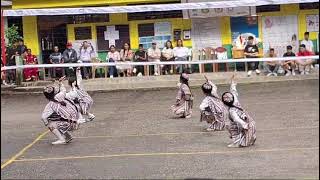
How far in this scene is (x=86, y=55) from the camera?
23688 mm

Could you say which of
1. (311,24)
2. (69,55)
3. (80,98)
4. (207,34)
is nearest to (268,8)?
(311,24)

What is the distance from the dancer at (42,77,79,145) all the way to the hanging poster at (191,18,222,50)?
42.8 feet

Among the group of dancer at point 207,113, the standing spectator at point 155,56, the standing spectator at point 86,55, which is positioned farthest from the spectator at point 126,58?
the group of dancer at point 207,113

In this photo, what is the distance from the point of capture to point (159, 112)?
51.5 ft

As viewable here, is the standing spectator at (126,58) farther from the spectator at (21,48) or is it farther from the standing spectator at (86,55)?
the spectator at (21,48)

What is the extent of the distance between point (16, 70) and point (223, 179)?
15792 mm

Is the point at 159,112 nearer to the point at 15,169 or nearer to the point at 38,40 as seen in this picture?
the point at 15,169

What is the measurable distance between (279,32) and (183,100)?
35.0 feet

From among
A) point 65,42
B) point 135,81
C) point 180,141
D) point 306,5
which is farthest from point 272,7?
point 180,141

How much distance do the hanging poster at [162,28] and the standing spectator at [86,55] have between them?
101 inches

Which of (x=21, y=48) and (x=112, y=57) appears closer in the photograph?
(x=112, y=57)

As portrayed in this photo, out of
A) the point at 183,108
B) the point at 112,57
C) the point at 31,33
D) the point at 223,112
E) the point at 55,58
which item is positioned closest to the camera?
the point at 223,112

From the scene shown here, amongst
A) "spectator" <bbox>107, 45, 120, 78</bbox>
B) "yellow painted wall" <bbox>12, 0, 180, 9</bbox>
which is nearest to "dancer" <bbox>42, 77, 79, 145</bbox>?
"spectator" <bbox>107, 45, 120, 78</bbox>

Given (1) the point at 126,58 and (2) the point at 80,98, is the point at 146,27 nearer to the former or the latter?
(1) the point at 126,58
